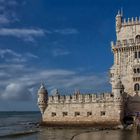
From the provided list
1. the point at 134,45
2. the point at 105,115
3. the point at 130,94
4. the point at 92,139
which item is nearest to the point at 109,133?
the point at 92,139

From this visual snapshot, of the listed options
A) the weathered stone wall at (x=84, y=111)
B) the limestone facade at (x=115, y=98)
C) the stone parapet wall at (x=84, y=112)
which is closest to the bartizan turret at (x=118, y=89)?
the limestone facade at (x=115, y=98)

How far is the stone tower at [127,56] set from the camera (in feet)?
218

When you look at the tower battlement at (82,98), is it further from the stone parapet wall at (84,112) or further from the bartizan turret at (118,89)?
the bartizan turret at (118,89)

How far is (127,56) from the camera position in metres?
67.6

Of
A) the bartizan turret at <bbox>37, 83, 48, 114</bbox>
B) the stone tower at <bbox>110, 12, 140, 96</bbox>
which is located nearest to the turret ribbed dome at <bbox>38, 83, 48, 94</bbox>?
the bartizan turret at <bbox>37, 83, 48, 114</bbox>

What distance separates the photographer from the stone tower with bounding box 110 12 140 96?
66500 millimetres

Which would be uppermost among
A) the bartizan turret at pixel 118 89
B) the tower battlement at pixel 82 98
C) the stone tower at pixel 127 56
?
the stone tower at pixel 127 56

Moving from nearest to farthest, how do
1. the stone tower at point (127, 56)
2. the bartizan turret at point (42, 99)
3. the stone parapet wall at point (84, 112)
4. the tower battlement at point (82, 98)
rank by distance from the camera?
the stone parapet wall at point (84, 112)
the tower battlement at point (82, 98)
the stone tower at point (127, 56)
the bartizan turret at point (42, 99)

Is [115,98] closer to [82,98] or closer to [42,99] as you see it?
[82,98]

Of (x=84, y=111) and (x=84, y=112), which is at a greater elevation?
(x=84, y=111)

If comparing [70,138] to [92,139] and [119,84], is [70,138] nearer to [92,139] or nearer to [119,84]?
[92,139]

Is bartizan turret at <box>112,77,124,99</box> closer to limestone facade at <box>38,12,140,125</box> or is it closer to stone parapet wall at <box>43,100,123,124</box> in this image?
limestone facade at <box>38,12,140,125</box>

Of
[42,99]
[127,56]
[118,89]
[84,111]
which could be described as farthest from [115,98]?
[42,99]

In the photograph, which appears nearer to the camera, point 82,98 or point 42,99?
point 82,98
